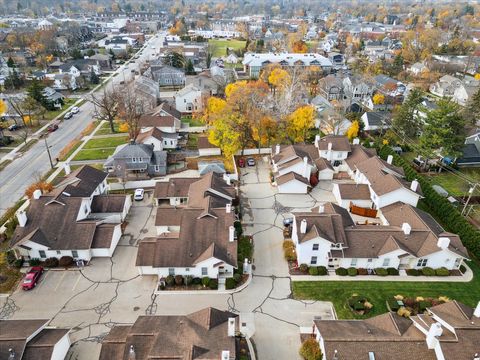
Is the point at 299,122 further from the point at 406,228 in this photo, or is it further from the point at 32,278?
the point at 32,278

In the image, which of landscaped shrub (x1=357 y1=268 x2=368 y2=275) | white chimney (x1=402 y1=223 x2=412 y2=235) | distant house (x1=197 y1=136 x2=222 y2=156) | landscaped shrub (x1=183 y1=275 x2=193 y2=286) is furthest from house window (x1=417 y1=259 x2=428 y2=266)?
distant house (x1=197 y1=136 x2=222 y2=156)

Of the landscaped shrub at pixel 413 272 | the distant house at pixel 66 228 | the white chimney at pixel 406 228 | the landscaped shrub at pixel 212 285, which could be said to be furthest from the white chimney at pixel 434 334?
the distant house at pixel 66 228

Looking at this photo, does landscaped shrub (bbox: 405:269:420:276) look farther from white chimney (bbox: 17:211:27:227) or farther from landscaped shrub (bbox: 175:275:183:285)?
white chimney (bbox: 17:211:27:227)

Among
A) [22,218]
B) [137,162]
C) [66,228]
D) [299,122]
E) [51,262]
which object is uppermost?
[299,122]

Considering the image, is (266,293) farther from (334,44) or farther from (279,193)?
(334,44)

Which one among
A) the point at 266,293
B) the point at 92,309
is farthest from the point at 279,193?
the point at 92,309

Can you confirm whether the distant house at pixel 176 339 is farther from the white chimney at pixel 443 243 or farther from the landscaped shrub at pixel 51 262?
the white chimney at pixel 443 243

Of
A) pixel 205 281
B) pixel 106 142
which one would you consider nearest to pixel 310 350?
pixel 205 281
